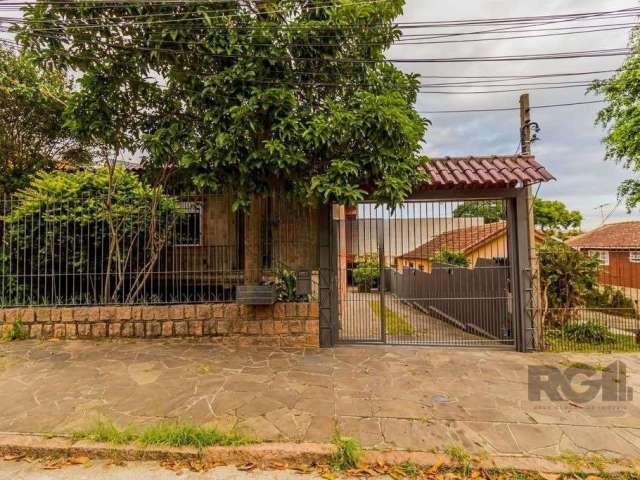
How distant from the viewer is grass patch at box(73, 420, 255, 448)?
285cm

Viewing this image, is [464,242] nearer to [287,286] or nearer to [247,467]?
[287,286]

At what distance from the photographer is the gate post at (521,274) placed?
5418 millimetres

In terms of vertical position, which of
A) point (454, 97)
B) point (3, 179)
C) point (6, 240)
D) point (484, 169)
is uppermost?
point (454, 97)

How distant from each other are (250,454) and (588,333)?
22.2 ft

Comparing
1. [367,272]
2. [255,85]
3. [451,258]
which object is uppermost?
[255,85]

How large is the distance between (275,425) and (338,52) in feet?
16.1

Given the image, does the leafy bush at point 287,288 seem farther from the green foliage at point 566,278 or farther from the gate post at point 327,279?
the green foliage at point 566,278

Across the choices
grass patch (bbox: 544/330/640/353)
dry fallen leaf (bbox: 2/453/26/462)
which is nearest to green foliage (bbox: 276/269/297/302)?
dry fallen leaf (bbox: 2/453/26/462)

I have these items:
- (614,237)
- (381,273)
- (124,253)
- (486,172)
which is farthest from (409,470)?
(614,237)

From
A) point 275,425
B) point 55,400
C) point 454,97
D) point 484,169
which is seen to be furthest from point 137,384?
point 454,97

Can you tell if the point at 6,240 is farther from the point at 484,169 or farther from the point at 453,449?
the point at 484,169

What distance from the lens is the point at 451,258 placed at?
8.33m

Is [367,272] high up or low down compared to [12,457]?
up

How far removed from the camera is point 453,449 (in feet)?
9.12
